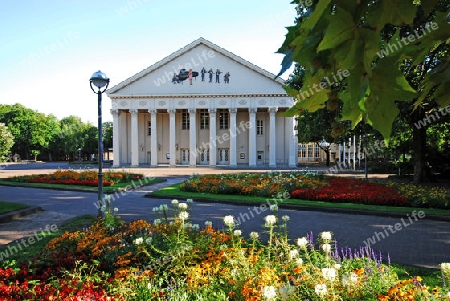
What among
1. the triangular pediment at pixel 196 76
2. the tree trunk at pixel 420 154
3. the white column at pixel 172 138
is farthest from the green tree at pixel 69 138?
the tree trunk at pixel 420 154

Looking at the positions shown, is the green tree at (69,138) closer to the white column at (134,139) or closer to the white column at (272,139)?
the white column at (134,139)

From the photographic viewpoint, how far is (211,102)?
4941cm

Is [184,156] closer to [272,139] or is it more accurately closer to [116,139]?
[116,139]

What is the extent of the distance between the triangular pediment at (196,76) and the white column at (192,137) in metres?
3.63

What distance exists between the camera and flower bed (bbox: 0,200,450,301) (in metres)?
3.51

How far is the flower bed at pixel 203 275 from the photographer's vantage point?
351 centimetres

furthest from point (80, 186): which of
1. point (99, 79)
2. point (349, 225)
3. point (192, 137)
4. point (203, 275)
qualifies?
point (192, 137)

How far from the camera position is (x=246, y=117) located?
5266 cm

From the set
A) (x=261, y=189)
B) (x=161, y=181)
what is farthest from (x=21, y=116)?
(x=261, y=189)

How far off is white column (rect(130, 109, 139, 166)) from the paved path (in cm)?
3451

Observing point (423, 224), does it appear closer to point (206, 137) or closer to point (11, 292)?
point (11, 292)

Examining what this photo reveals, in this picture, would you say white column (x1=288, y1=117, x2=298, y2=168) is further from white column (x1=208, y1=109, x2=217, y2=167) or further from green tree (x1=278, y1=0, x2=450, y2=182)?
green tree (x1=278, y1=0, x2=450, y2=182)

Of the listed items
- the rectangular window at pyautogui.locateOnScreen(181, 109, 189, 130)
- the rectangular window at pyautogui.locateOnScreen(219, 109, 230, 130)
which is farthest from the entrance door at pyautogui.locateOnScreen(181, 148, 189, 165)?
the rectangular window at pyautogui.locateOnScreen(219, 109, 230, 130)

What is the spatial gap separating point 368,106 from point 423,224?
10587mm
